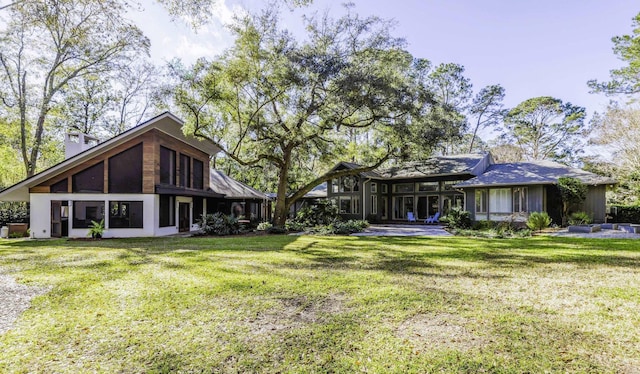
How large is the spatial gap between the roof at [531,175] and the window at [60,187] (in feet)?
63.5

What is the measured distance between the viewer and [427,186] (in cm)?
2431

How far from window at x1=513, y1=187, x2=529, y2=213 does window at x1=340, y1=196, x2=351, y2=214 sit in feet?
33.6

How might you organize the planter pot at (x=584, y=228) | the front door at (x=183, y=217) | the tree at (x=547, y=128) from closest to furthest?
the planter pot at (x=584, y=228) < the front door at (x=183, y=217) < the tree at (x=547, y=128)

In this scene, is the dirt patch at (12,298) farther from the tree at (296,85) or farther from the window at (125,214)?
the tree at (296,85)

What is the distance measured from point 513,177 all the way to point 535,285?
15368 millimetres

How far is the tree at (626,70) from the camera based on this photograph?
18.1 m

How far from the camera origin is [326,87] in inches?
616

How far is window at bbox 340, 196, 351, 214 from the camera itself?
2466cm

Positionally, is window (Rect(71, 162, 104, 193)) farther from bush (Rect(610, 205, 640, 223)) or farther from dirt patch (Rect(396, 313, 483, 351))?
bush (Rect(610, 205, 640, 223))

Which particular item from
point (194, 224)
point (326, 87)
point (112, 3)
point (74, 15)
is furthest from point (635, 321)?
point (194, 224)

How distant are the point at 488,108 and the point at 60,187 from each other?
34124 mm

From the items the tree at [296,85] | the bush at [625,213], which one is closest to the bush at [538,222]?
the tree at [296,85]

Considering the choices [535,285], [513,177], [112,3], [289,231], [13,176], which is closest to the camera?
[535,285]

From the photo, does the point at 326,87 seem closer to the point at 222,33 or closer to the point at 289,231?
the point at 222,33
